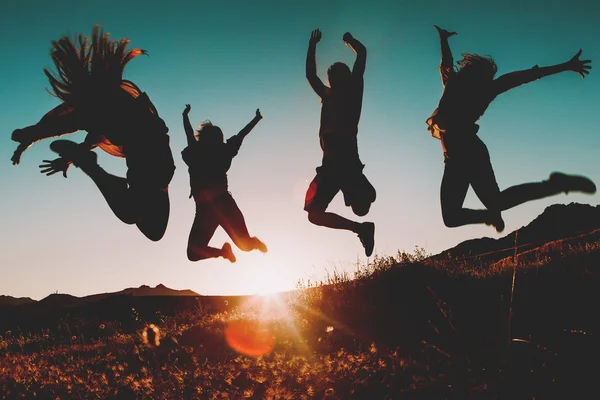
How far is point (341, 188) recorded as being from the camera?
5.31m

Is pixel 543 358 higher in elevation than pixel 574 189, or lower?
lower

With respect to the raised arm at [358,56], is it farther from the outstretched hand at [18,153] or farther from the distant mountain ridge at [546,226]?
the distant mountain ridge at [546,226]

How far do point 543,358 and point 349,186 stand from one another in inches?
106

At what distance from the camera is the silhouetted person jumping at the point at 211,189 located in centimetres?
539

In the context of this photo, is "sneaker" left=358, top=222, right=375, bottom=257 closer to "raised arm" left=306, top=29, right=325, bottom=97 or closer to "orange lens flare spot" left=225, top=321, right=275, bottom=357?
"raised arm" left=306, top=29, right=325, bottom=97

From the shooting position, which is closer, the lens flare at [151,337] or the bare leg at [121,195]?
the lens flare at [151,337]

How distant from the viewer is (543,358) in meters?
3.56

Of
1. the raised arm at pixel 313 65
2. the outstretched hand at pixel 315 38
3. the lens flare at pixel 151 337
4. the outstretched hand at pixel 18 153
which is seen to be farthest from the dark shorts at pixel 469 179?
the outstretched hand at pixel 18 153

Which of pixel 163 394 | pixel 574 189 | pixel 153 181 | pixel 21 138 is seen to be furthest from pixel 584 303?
pixel 21 138

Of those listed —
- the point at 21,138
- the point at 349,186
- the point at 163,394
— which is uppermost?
the point at 21,138

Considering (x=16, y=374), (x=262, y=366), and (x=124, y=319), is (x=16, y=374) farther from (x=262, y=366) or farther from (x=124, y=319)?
(x=124, y=319)

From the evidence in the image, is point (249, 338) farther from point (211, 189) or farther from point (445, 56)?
point (445, 56)

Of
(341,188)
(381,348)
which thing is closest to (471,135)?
(341,188)

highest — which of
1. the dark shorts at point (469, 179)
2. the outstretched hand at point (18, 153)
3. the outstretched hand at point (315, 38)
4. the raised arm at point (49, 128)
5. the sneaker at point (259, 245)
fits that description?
the outstretched hand at point (315, 38)
